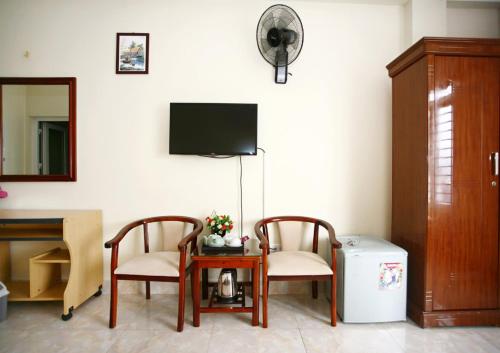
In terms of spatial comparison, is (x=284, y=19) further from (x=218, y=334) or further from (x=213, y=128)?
(x=218, y=334)

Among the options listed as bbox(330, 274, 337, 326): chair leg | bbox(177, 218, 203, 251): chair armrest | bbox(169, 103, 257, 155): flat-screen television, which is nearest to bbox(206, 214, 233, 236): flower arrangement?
bbox(177, 218, 203, 251): chair armrest

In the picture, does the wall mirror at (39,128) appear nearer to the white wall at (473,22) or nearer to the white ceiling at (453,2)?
the white ceiling at (453,2)

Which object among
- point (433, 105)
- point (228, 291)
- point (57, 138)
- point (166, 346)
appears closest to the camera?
point (166, 346)

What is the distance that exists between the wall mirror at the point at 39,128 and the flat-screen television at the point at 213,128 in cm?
99

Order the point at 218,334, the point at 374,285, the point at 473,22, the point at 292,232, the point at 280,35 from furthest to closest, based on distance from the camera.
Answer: the point at 473,22
the point at 292,232
the point at 280,35
the point at 374,285
the point at 218,334

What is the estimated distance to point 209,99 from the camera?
2533 millimetres

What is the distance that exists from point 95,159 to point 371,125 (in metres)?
2.60

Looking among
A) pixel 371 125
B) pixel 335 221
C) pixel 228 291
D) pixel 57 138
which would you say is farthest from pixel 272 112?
pixel 57 138

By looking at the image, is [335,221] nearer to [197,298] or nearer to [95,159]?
[197,298]

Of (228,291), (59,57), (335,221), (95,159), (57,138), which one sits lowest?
(228,291)

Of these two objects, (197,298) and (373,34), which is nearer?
(197,298)

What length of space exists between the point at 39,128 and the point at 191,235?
1795mm

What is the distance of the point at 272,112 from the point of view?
2549 mm

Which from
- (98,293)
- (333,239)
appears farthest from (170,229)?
(333,239)
